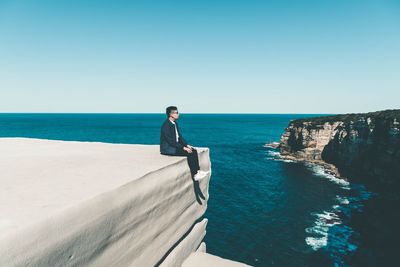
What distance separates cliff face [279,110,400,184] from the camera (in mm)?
35750

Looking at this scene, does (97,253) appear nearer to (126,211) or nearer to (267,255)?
(126,211)

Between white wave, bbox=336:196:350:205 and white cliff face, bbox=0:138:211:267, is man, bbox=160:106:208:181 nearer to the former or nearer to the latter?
white cliff face, bbox=0:138:211:267

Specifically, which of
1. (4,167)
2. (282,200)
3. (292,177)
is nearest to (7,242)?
(4,167)

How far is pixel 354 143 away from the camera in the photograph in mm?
44469

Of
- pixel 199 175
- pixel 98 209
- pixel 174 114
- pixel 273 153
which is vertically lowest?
pixel 273 153

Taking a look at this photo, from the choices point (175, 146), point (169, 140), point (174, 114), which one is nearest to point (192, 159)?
point (175, 146)

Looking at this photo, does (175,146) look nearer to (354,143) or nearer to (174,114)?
(174,114)

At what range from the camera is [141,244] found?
4434 mm

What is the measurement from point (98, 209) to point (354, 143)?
49.8m

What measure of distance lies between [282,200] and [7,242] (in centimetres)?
3252

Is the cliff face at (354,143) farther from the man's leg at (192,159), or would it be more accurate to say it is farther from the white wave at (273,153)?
the man's leg at (192,159)

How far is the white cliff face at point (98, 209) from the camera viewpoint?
8.91 feet

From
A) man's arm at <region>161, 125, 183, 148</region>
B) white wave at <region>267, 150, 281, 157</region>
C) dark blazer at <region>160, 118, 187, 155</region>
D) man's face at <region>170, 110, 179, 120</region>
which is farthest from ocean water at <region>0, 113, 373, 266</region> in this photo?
man's face at <region>170, 110, 179, 120</region>

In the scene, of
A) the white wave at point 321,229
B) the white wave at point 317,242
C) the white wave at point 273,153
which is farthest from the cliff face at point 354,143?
the white wave at point 317,242
